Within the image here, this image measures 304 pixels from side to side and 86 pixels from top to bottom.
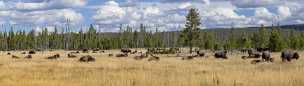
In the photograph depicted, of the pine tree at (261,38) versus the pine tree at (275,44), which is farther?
the pine tree at (261,38)

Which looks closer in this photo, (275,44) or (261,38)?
(275,44)

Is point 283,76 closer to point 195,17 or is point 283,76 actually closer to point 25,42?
point 195,17

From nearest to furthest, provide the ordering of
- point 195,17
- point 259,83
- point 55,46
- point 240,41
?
point 259,83 → point 195,17 → point 240,41 → point 55,46

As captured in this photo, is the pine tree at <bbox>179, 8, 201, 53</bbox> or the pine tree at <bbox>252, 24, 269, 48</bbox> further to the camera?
the pine tree at <bbox>252, 24, 269, 48</bbox>

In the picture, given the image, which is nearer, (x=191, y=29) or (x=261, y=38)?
(x=191, y=29)

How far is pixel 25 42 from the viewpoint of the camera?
177125 mm

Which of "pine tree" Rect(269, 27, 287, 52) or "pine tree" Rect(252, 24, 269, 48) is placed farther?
"pine tree" Rect(252, 24, 269, 48)

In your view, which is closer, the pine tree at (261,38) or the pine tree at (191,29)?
the pine tree at (191,29)

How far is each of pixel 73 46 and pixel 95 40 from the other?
33.7 feet

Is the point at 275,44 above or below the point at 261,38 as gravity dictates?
above

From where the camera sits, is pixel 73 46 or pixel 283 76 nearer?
pixel 283 76

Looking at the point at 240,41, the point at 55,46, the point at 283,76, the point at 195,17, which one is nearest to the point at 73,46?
the point at 55,46

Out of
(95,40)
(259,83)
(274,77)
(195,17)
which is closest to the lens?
(259,83)

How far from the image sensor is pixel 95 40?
17462 centimetres
